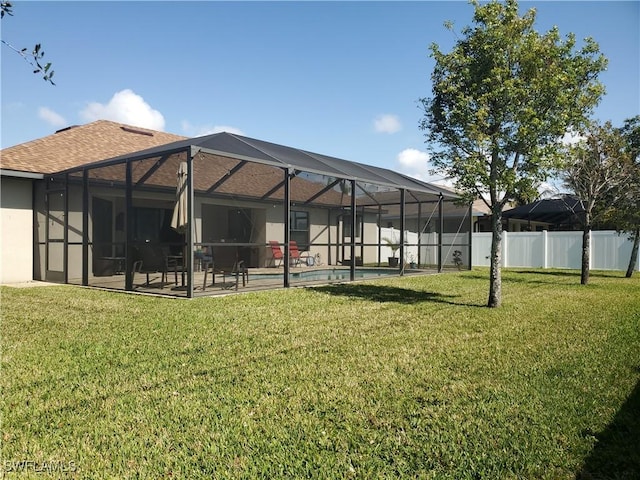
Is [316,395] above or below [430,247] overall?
below

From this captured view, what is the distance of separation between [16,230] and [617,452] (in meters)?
12.0

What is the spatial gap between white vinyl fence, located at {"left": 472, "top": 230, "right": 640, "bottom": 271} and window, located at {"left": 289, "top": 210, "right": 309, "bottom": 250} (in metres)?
7.43

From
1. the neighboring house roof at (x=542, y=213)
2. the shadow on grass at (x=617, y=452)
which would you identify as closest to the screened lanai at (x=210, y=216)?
the shadow on grass at (x=617, y=452)

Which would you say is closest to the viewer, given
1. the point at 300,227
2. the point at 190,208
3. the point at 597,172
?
the point at 190,208

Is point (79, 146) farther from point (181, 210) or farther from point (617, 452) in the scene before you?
point (617, 452)

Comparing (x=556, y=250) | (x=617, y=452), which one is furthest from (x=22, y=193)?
(x=556, y=250)

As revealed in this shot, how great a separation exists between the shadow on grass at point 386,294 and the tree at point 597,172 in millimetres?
4939

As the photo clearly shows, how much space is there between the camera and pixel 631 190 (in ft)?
40.6

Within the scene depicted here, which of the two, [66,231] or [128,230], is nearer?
[128,230]

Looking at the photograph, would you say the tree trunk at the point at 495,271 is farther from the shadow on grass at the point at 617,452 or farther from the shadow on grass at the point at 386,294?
the shadow on grass at the point at 617,452

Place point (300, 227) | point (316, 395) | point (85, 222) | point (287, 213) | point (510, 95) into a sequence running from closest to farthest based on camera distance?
point (316, 395) < point (510, 95) < point (287, 213) < point (85, 222) < point (300, 227)

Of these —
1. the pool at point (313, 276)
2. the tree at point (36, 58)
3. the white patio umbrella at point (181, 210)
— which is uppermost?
the tree at point (36, 58)

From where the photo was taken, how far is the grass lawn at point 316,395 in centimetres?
233

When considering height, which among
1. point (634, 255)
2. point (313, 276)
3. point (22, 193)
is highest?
point (22, 193)
